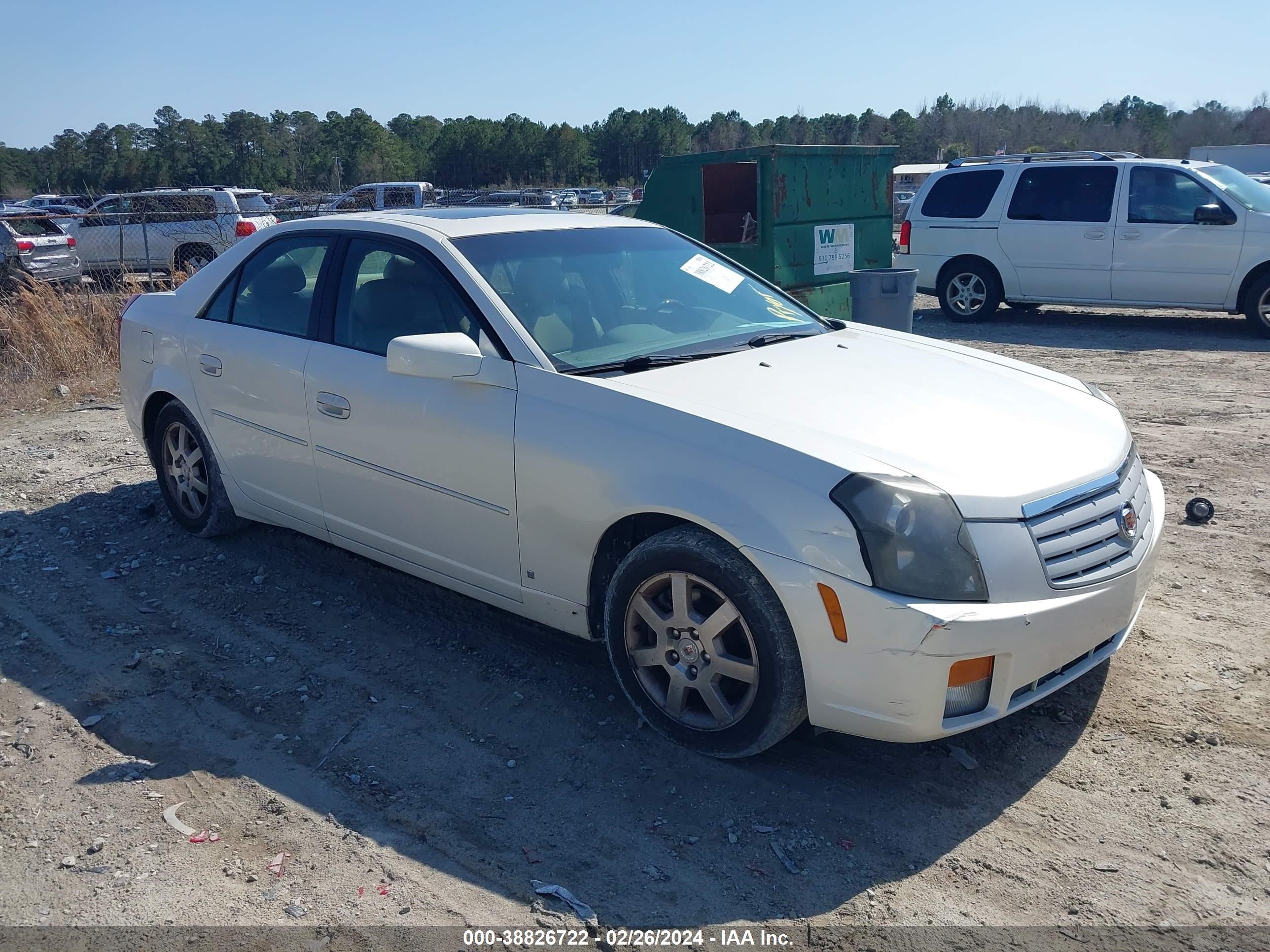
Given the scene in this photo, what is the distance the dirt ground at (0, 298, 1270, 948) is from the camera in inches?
111

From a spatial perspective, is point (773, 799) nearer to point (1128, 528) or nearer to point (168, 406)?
point (1128, 528)

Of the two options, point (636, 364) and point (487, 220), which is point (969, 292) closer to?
point (487, 220)

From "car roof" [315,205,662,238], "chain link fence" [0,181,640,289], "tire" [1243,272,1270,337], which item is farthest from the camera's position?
"chain link fence" [0,181,640,289]

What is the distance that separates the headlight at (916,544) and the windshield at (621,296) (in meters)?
1.26

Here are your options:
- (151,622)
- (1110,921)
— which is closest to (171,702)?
(151,622)

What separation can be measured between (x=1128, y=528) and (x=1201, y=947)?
129 centimetres

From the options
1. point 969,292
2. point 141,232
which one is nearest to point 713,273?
point 969,292

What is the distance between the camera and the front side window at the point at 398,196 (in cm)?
2395

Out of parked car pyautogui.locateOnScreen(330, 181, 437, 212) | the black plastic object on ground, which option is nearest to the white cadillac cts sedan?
the black plastic object on ground

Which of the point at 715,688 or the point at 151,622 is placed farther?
the point at 151,622

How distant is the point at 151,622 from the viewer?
4676mm

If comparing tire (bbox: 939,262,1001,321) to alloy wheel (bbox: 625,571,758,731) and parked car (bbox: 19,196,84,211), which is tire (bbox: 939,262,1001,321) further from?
parked car (bbox: 19,196,84,211)

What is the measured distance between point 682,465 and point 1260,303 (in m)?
10.2

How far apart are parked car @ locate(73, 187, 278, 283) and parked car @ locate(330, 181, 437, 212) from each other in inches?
148
